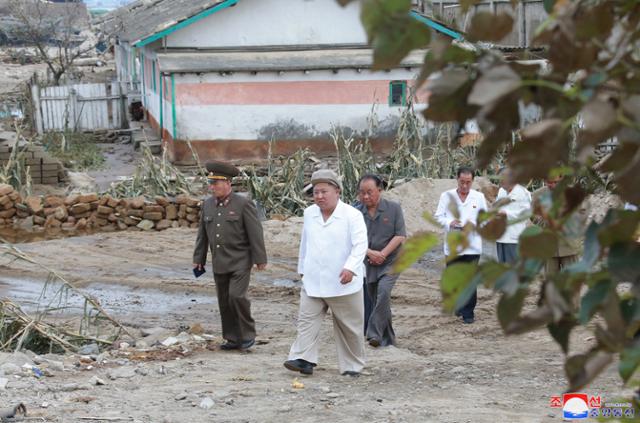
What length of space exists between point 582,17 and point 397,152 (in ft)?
56.8

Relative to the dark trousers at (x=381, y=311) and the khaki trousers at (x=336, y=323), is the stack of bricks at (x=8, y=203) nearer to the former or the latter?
the dark trousers at (x=381, y=311)

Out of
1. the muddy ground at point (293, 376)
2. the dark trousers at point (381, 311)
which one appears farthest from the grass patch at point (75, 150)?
the dark trousers at point (381, 311)

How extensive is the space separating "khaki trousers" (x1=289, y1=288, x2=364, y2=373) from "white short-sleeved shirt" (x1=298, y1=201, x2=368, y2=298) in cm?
10

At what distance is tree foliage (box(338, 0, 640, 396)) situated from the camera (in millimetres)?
2033

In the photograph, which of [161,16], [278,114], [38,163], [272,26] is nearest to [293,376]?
[38,163]

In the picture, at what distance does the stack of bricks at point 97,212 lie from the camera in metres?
18.2

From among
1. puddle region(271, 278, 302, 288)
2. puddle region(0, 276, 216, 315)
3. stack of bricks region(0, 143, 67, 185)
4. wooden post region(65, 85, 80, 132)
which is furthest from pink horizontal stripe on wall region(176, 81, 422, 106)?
puddle region(271, 278, 302, 288)

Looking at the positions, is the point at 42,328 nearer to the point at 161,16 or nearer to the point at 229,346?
the point at 229,346

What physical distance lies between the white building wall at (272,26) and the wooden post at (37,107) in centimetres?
700

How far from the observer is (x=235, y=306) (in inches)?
397

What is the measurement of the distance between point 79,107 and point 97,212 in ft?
48.2

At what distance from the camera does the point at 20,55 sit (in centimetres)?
5319

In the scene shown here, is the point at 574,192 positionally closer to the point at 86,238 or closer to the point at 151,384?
the point at 151,384

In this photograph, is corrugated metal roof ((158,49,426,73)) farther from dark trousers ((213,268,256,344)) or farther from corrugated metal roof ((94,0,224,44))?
dark trousers ((213,268,256,344))
